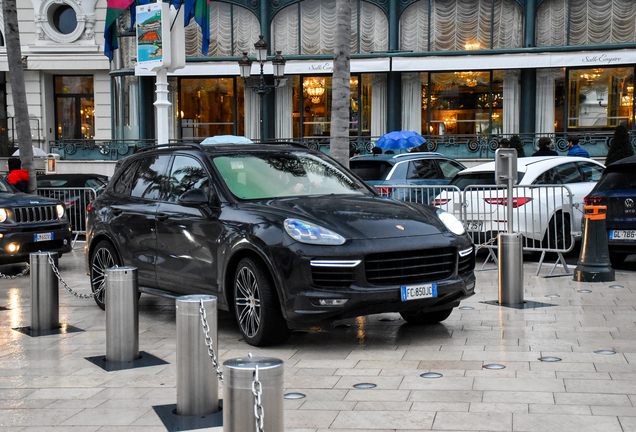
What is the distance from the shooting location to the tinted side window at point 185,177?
7.93 m

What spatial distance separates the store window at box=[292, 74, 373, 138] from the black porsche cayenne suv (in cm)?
1994

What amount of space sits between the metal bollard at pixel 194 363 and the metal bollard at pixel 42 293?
3.25 metres

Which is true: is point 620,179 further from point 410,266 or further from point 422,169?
point 410,266

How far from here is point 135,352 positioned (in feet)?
21.7

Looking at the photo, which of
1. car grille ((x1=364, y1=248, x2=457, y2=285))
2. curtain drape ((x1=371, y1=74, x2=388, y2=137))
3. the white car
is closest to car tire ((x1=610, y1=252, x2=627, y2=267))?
the white car

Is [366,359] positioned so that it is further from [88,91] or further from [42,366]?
[88,91]

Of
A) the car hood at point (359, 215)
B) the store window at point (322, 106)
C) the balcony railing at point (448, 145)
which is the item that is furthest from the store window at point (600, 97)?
the car hood at point (359, 215)

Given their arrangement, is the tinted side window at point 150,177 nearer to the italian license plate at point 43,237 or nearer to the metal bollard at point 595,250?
the italian license plate at point 43,237

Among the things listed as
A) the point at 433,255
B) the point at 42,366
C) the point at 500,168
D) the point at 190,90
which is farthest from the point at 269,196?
the point at 190,90

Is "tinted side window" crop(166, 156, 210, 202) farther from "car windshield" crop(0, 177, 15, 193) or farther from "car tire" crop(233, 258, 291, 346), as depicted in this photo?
"car windshield" crop(0, 177, 15, 193)

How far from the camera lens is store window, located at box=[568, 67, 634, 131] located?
86.7 ft

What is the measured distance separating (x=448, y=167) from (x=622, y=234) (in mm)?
5506

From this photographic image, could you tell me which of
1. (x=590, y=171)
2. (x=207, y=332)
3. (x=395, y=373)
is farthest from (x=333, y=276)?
(x=590, y=171)

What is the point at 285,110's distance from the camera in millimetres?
29219
